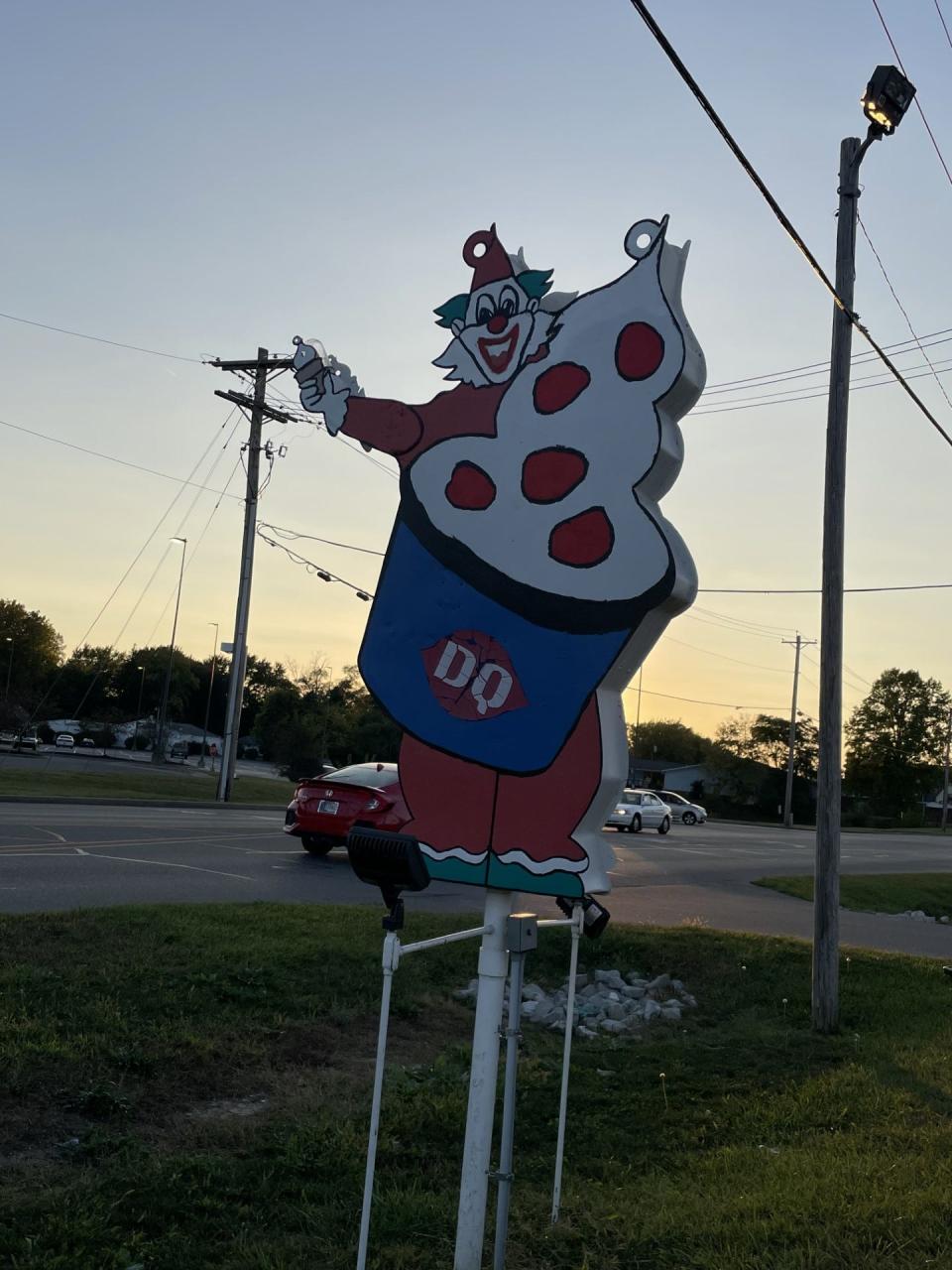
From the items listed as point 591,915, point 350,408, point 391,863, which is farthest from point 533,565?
point 591,915

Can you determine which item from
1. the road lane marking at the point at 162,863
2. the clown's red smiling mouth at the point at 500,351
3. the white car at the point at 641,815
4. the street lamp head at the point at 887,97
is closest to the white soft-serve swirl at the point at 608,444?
the clown's red smiling mouth at the point at 500,351

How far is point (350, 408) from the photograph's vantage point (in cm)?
534

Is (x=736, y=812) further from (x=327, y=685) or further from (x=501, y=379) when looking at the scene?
(x=501, y=379)

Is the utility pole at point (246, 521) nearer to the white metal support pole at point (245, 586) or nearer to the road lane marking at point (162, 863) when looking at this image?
the white metal support pole at point (245, 586)

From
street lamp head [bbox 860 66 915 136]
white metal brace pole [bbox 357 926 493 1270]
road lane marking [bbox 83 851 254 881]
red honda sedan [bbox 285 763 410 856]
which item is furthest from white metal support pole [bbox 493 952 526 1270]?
red honda sedan [bbox 285 763 410 856]

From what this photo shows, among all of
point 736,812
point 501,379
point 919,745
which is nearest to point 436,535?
point 501,379

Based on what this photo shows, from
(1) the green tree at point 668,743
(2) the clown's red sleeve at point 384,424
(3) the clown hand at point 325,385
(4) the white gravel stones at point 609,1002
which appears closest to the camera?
(2) the clown's red sleeve at point 384,424

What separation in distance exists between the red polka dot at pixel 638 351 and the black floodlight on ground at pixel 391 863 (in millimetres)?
2044

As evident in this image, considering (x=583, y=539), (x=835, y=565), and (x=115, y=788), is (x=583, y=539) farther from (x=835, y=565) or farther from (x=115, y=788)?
(x=115, y=788)

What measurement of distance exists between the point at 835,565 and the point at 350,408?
15.9 ft

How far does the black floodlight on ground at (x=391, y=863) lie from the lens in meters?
3.90

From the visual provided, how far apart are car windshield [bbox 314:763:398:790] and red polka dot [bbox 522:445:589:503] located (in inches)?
447

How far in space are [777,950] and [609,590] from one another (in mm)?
7248

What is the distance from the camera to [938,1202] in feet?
15.5
